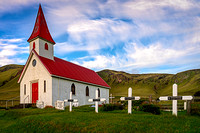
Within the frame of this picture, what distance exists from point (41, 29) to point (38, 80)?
819cm

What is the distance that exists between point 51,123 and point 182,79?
128 m

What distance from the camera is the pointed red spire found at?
2608 centimetres

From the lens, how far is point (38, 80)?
2459cm

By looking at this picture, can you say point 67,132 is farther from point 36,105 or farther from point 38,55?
point 38,55

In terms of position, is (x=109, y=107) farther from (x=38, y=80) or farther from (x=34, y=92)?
(x=34, y=92)

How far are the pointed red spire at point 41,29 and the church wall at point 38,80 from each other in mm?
3347

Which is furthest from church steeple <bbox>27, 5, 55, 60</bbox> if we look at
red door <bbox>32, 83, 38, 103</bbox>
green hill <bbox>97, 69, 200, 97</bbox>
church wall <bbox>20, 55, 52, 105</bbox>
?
green hill <bbox>97, 69, 200, 97</bbox>

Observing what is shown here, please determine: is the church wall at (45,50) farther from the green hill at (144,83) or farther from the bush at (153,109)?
the green hill at (144,83)

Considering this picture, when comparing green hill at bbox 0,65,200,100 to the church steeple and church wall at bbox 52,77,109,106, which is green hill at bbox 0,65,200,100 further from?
the church steeple

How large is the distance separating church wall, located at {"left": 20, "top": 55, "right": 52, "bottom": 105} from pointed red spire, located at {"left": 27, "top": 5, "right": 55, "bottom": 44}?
3.35m

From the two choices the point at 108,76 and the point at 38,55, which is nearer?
the point at 38,55

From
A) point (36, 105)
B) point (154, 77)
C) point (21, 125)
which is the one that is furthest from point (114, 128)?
point (154, 77)

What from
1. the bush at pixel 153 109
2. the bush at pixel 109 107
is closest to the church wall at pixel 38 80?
the bush at pixel 109 107

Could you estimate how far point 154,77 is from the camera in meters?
139
